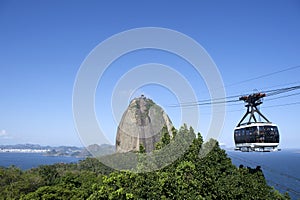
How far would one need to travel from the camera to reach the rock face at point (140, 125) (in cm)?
6150

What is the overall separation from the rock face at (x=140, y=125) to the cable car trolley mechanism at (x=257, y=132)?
1492 inches

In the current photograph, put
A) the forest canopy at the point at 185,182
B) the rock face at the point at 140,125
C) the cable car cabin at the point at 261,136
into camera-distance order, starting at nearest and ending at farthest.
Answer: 1. the forest canopy at the point at 185,182
2. the cable car cabin at the point at 261,136
3. the rock face at the point at 140,125

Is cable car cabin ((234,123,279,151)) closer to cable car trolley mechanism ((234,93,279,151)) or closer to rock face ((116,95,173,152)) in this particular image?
cable car trolley mechanism ((234,93,279,151))

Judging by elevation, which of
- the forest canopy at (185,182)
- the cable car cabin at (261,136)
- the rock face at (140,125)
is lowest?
the forest canopy at (185,182)

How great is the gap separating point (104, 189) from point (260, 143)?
1122 centimetres

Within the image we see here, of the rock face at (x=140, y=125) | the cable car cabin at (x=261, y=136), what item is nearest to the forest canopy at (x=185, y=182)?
the cable car cabin at (x=261, y=136)

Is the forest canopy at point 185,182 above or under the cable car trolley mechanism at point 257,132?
under

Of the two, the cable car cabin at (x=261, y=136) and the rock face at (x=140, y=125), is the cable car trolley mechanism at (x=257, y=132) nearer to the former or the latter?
the cable car cabin at (x=261, y=136)

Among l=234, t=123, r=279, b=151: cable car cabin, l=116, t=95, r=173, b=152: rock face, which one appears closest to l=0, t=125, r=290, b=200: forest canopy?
l=234, t=123, r=279, b=151: cable car cabin

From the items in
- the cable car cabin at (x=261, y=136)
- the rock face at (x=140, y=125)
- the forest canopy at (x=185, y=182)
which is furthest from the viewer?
the rock face at (x=140, y=125)

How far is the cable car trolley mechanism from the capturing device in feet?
57.6

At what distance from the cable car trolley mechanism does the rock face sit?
37887mm

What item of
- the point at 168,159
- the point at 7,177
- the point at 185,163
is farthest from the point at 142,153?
the point at 7,177

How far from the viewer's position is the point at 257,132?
57.7 ft
